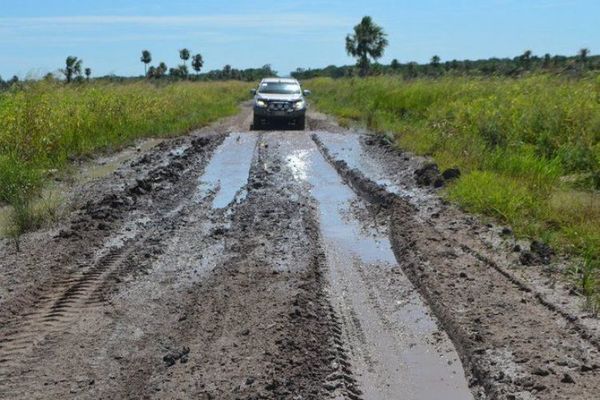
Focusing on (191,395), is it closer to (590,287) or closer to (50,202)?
(590,287)

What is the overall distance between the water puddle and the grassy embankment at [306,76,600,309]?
354 cm

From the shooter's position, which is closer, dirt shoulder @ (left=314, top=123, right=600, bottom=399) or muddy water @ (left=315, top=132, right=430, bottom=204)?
dirt shoulder @ (left=314, top=123, right=600, bottom=399)

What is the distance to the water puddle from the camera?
35.9ft

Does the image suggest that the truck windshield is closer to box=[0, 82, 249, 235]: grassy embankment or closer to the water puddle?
box=[0, 82, 249, 235]: grassy embankment

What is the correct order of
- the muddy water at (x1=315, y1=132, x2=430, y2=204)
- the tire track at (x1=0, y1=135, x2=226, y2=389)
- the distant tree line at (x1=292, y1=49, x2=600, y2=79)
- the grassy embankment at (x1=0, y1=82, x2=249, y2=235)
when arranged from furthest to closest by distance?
1. the distant tree line at (x1=292, y1=49, x2=600, y2=79)
2. the muddy water at (x1=315, y1=132, x2=430, y2=204)
3. the grassy embankment at (x1=0, y1=82, x2=249, y2=235)
4. the tire track at (x1=0, y1=135, x2=226, y2=389)

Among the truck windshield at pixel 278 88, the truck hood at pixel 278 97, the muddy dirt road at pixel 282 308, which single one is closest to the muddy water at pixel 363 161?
the muddy dirt road at pixel 282 308


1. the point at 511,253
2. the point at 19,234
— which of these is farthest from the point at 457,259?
the point at 19,234

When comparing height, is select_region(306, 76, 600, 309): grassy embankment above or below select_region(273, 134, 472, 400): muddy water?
above

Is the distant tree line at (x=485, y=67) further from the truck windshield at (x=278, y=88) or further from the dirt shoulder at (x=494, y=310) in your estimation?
the dirt shoulder at (x=494, y=310)

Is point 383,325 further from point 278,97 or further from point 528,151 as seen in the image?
point 278,97

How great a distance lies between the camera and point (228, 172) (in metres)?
13.7

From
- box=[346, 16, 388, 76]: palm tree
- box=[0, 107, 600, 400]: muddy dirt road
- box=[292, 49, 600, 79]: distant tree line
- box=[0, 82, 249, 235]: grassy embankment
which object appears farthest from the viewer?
box=[346, 16, 388, 76]: palm tree

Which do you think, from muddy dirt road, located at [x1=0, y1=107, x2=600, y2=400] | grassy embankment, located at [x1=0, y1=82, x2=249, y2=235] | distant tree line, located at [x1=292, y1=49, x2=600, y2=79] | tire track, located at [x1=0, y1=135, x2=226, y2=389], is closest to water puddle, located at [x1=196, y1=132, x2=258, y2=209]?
muddy dirt road, located at [x1=0, y1=107, x2=600, y2=400]

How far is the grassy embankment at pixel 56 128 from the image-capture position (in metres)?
10.1
